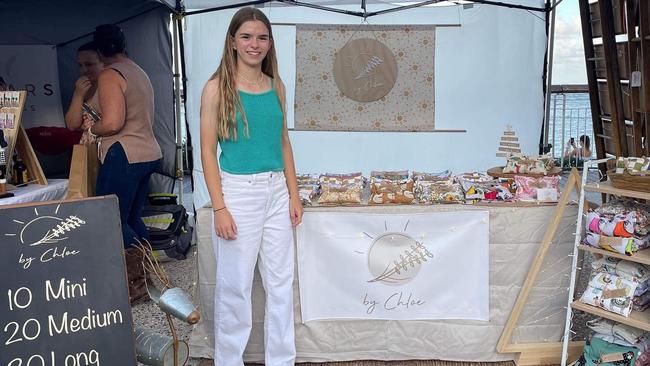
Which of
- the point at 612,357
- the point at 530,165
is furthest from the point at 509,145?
the point at 612,357

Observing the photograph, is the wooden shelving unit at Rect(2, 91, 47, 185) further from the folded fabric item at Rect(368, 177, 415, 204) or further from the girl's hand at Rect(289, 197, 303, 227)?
the folded fabric item at Rect(368, 177, 415, 204)

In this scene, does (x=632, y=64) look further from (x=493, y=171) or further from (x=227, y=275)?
(x=227, y=275)

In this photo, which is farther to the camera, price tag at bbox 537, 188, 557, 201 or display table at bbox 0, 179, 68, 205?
price tag at bbox 537, 188, 557, 201

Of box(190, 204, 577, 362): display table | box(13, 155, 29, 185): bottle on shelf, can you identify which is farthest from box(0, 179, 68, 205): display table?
box(190, 204, 577, 362): display table

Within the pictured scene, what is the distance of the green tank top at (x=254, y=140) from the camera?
6.63 feet

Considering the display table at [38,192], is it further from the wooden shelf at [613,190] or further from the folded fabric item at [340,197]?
the wooden shelf at [613,190]

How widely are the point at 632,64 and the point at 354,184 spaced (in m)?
1.94

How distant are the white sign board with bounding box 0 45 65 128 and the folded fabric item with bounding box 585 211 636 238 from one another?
157 inches

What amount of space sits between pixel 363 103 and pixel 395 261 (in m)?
2.20

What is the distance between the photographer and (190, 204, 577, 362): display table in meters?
2.43

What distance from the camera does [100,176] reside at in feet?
10.2

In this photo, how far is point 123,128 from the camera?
3143 mm

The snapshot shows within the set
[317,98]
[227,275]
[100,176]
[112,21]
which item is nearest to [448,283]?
[227,275]

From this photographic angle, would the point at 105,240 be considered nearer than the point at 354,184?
Yes
